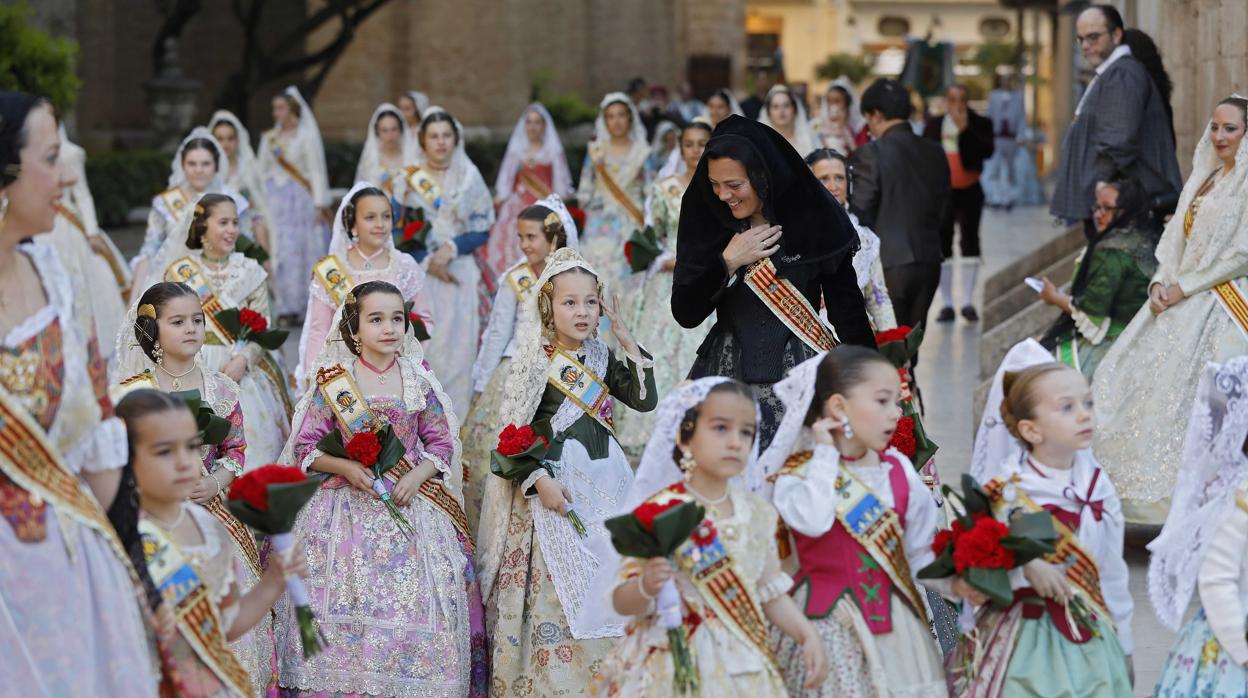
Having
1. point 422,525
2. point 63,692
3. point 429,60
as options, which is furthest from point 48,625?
point 429,60

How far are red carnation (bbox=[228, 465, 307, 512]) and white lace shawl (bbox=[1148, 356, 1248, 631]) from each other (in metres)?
2.28

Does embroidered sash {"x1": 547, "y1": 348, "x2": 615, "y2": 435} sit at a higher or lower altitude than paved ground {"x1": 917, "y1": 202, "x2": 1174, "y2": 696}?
higher

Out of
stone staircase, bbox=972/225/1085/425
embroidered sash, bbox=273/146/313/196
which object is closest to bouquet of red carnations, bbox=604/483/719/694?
stone staircase, bbox=972/225/1085/425

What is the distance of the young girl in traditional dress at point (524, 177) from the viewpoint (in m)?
14.1

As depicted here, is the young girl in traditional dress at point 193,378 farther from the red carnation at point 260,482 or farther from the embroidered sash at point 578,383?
the red carnation at point 260,482

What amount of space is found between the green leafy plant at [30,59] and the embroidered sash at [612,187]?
168 inches

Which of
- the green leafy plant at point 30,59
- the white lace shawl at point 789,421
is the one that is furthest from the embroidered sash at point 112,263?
the white lace shawl at point 789,421

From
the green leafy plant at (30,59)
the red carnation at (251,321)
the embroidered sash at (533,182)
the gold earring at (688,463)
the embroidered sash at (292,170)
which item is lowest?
the gold earring at (688,463)

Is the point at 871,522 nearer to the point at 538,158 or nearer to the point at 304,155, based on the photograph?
the point at 538,158

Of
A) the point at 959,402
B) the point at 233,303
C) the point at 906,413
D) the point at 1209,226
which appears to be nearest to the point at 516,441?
the point at 906,413

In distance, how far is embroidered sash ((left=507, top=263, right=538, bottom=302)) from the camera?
811cm

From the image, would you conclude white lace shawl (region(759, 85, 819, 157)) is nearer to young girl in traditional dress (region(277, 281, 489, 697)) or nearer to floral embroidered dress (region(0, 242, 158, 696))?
young girl in traditional dress (region(277, 281, 489, 697))

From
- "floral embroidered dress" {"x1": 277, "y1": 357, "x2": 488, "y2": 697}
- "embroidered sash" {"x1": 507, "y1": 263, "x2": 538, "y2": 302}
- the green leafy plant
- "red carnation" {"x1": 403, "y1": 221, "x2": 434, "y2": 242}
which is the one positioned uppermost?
the green leafy plant

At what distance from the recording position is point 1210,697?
4.77m
